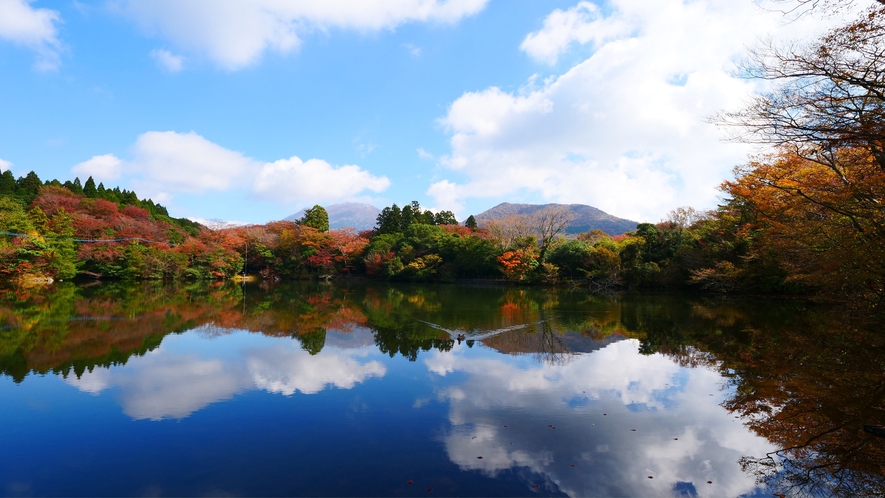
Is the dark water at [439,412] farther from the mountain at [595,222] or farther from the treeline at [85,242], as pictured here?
the mountain at [595,222]

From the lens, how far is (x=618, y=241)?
3166 cm

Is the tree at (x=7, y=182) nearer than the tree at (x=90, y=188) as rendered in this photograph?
Yes

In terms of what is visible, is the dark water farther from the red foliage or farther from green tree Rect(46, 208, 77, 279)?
the red foliage

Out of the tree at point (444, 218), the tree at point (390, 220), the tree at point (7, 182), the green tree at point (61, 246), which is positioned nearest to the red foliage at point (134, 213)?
the tree at point (7, 182)

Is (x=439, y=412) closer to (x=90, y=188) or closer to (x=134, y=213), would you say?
(x=134, y=213)

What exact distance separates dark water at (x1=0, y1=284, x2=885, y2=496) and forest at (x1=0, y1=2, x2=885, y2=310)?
295 cm

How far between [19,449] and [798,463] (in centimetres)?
752

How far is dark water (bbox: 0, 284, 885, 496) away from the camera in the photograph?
379 centimetres

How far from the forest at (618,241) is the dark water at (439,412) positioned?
295 cm

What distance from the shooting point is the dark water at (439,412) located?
12.4 feet

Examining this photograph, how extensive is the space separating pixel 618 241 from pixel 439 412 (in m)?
29.3

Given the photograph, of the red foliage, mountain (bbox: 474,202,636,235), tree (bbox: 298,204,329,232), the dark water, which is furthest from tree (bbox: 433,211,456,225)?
mountain (bbox: 474,202,636,235)

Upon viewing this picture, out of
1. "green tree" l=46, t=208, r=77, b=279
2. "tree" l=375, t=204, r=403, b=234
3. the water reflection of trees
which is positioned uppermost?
"tree" l=375, t=204, r=403, b=234

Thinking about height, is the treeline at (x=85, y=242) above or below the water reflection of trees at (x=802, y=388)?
above
